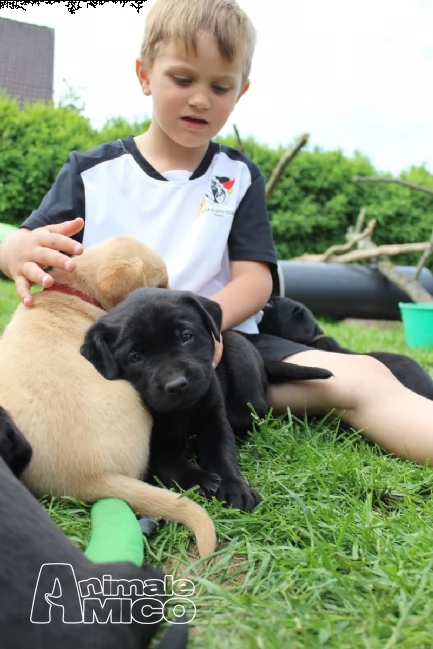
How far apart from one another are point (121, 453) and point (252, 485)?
0.49 metres

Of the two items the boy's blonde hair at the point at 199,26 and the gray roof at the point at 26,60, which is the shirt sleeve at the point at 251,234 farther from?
the gray roof at the point at 26,60

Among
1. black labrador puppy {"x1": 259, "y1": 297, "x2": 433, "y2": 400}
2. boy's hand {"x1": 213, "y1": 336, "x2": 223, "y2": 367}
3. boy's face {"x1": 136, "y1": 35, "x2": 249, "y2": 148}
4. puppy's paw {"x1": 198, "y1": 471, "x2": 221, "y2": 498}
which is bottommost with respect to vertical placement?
puppy's paw {"x1": 198, "y1": 471, "x2": 221, "y2": 498}

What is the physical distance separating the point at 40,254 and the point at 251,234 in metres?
1.13

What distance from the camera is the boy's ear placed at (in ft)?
9.30

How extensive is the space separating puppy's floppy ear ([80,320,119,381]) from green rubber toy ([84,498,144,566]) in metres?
0.39

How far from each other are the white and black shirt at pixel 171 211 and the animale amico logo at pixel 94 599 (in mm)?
1747

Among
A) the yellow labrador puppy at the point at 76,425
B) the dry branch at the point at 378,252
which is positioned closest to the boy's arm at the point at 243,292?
the yellow labrador puppy at the point at 76,425

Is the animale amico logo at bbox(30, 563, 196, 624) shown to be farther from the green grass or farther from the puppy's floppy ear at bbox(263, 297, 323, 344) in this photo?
the puppy's floppy ear at bbox(263, 297, 323, 344)

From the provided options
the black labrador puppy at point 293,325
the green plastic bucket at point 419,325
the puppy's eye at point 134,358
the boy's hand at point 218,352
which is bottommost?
the green plastic bucket at point 419,325

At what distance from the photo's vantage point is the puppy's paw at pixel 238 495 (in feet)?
5.73

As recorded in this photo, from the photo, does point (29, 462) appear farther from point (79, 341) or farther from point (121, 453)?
point (79, 341)

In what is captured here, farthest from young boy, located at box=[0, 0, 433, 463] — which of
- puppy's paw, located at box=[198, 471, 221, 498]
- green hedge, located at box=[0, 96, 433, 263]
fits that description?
green hedge, located at box=[0, 96, 433, 263]

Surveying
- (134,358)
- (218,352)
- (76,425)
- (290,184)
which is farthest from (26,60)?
(76,425)

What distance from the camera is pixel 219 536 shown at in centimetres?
160
